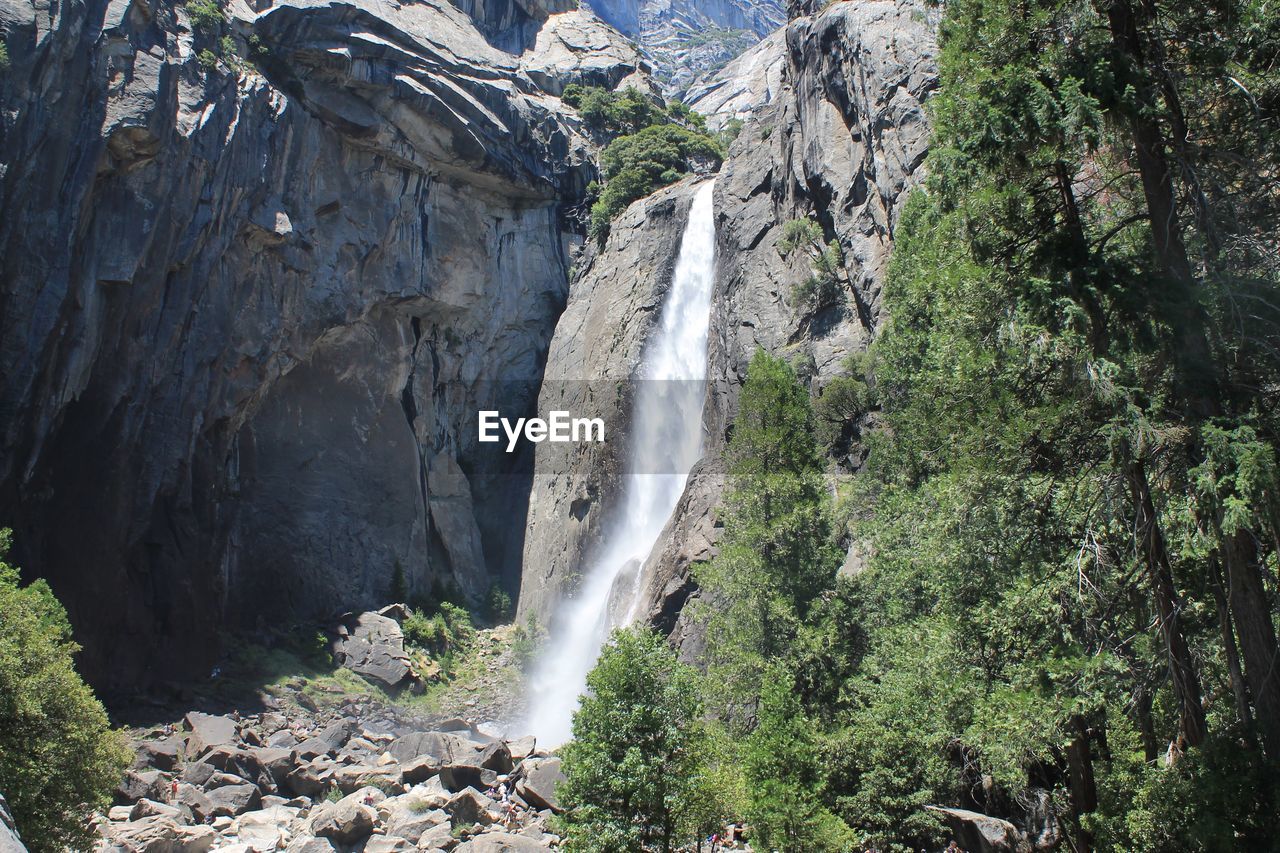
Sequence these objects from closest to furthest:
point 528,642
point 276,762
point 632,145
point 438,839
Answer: point 438,839 → point 276,762 → point 528,642 → point 632,145

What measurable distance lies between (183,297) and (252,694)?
1430 centimetres

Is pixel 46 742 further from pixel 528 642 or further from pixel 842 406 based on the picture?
pixel 528 642

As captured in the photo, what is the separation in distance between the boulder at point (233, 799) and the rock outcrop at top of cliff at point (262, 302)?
9.40m

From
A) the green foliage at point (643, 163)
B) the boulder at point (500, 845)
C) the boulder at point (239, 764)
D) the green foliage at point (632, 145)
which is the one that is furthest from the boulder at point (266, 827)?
the green foliage at point (643, 163)

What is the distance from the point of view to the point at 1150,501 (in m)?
10.5

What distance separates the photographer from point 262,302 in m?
38.3

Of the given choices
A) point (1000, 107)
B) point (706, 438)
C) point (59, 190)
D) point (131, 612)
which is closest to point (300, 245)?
point (59, 190)

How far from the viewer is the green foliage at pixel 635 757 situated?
15008mm

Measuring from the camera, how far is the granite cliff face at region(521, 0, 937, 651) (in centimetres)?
3039

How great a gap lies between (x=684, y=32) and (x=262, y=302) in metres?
113

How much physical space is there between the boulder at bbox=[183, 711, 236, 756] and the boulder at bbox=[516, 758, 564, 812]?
29.2ft

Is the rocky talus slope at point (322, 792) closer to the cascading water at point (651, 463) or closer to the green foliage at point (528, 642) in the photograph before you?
the cascading water at point (651, 463)

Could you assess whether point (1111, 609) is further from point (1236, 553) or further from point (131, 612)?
point (131, 612)

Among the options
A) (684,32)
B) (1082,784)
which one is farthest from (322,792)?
(684,32)
